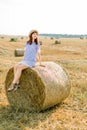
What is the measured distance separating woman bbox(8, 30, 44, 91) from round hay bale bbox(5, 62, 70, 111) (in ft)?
0.44

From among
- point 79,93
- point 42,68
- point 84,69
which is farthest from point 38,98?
point 84,69

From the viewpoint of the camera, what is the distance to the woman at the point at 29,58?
8.14m

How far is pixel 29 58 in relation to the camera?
8312 millimetres

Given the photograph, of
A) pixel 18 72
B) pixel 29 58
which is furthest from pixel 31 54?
pixel 18 72

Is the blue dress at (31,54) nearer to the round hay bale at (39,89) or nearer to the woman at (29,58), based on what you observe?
the woman at (29,58)

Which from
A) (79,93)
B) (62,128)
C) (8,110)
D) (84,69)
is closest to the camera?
(62,128)

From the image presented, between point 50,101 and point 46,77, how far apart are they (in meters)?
0.61

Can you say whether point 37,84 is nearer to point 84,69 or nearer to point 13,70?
point 13,70

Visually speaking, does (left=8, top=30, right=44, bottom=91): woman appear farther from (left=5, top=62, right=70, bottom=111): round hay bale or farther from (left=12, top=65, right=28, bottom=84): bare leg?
(left=5, top=62, right=70, bottom=111): round hay bale

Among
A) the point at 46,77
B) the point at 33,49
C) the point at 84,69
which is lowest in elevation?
the point at 84,69

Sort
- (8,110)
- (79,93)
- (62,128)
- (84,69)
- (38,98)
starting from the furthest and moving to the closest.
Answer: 1. (84,69)
2. (79,93)
3. (8,110)
4. (38,98)
5. (62,128)

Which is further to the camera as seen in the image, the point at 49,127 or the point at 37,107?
the point at 37,107

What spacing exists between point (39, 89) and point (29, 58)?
3.01 ft

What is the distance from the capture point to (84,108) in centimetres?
874
